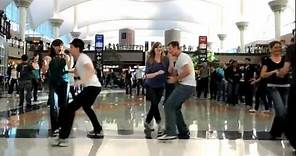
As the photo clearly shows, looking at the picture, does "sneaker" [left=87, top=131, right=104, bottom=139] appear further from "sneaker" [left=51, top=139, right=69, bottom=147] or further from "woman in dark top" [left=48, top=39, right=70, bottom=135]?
"sneaker" [left=51, top=139, right=69, bottom=147]

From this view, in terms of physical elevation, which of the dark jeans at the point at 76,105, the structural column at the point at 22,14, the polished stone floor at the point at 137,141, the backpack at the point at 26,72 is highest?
the structural column at the point at 22,14

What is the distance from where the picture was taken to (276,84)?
629 centimetres

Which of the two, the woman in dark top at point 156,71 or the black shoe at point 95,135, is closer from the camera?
Answer: the black shoe at point 95,135

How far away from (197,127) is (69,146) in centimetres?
298

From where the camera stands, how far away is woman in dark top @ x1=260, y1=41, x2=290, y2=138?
6.10m

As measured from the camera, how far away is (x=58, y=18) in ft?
148

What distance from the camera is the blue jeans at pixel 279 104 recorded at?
6023 mm

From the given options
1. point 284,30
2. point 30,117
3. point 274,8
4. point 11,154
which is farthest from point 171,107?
point 284,30

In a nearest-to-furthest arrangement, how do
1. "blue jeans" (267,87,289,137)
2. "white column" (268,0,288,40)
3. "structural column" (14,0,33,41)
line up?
"blue jeans" (267,87,289,137)
"white column" (268,0,288,40)
"structural column" (14,0,33,41)

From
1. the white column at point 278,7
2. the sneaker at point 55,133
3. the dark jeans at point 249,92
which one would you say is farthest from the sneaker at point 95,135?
the white column at point 278,7

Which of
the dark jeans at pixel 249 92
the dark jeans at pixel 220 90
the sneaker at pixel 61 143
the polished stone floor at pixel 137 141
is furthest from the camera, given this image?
the dark jeans at pixel 220 90

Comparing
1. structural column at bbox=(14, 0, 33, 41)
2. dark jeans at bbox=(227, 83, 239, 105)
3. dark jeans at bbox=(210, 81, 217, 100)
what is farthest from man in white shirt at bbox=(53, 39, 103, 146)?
structural column at bbox=(14, 0, 33, 41)

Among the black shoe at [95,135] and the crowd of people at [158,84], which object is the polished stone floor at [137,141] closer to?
the black shoe at [95,135]

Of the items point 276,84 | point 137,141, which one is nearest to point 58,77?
point 137,141
